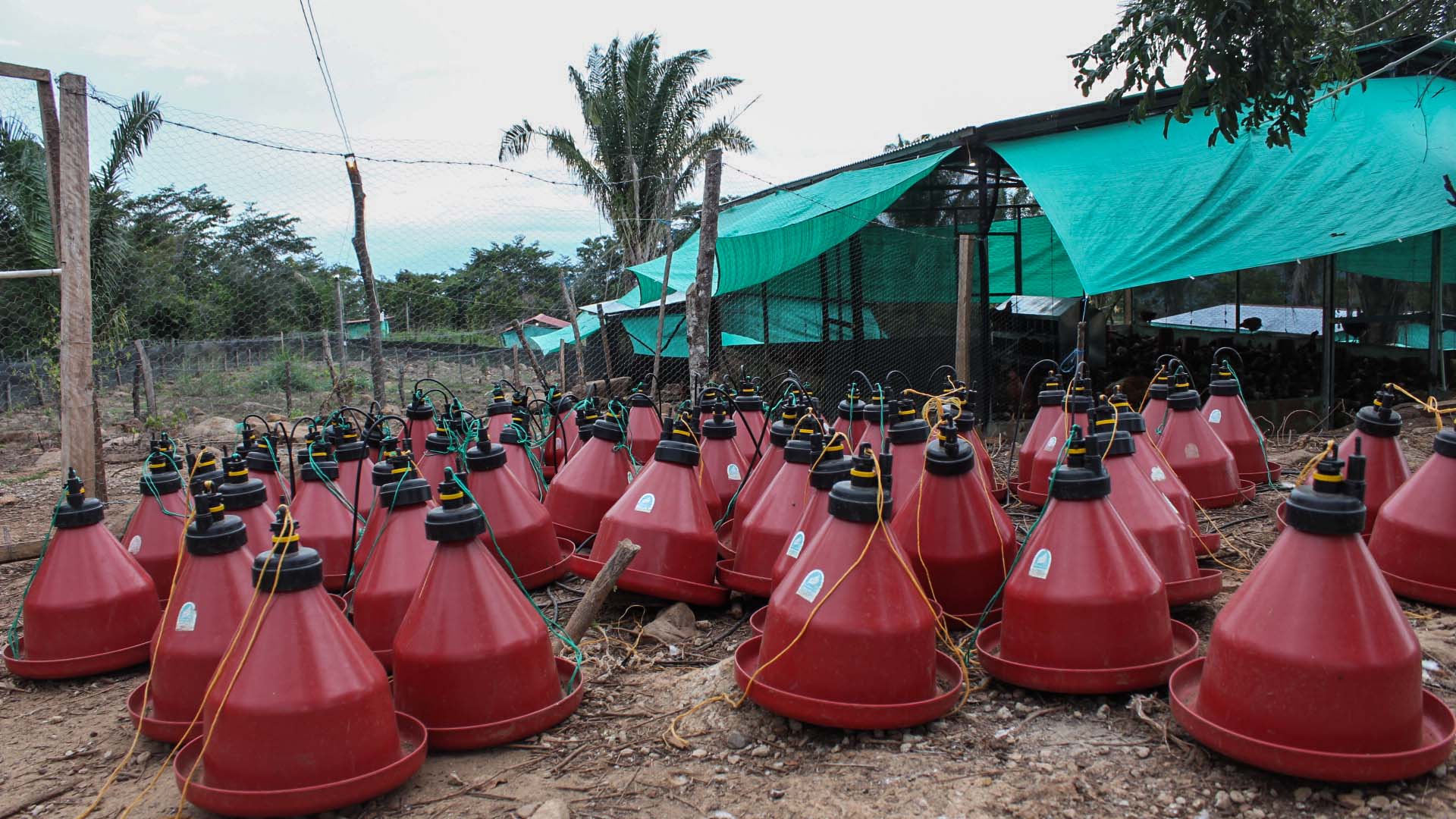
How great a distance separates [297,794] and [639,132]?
70.5 feet

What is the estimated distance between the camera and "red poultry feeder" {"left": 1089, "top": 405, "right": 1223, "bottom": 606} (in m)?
3.28

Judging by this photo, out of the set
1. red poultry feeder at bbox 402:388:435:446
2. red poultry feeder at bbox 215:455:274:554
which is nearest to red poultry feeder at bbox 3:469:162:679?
red poultry feeder at bbox 215:455:274:554

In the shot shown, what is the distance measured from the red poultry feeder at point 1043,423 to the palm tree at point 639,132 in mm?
16972

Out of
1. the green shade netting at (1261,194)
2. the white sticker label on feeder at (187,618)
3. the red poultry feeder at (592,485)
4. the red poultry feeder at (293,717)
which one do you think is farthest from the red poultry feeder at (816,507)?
the green shade netting at (1261,194)

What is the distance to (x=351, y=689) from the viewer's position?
2.28 metres

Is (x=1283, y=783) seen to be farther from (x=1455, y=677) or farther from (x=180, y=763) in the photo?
(x=180, y=763)

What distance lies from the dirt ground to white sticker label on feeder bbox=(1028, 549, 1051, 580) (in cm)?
38

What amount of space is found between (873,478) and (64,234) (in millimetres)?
4658

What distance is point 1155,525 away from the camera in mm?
3301

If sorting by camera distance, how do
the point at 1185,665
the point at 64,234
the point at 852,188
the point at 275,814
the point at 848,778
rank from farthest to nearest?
1. the point at 852,188
2. the point at 64,234
3. the point at 1185,665
4. the point at 848,778
5. the point at 275,814

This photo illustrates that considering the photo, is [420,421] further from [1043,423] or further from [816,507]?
[1043,423]

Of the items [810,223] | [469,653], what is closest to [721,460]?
[469,653]

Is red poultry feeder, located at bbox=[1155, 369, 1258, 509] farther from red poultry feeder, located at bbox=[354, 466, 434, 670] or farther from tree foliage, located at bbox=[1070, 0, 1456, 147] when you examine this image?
red poultry feeder, located at bbox=[354, 466, 434, 670]

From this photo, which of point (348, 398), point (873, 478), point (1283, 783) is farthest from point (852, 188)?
point (1283, 783)
